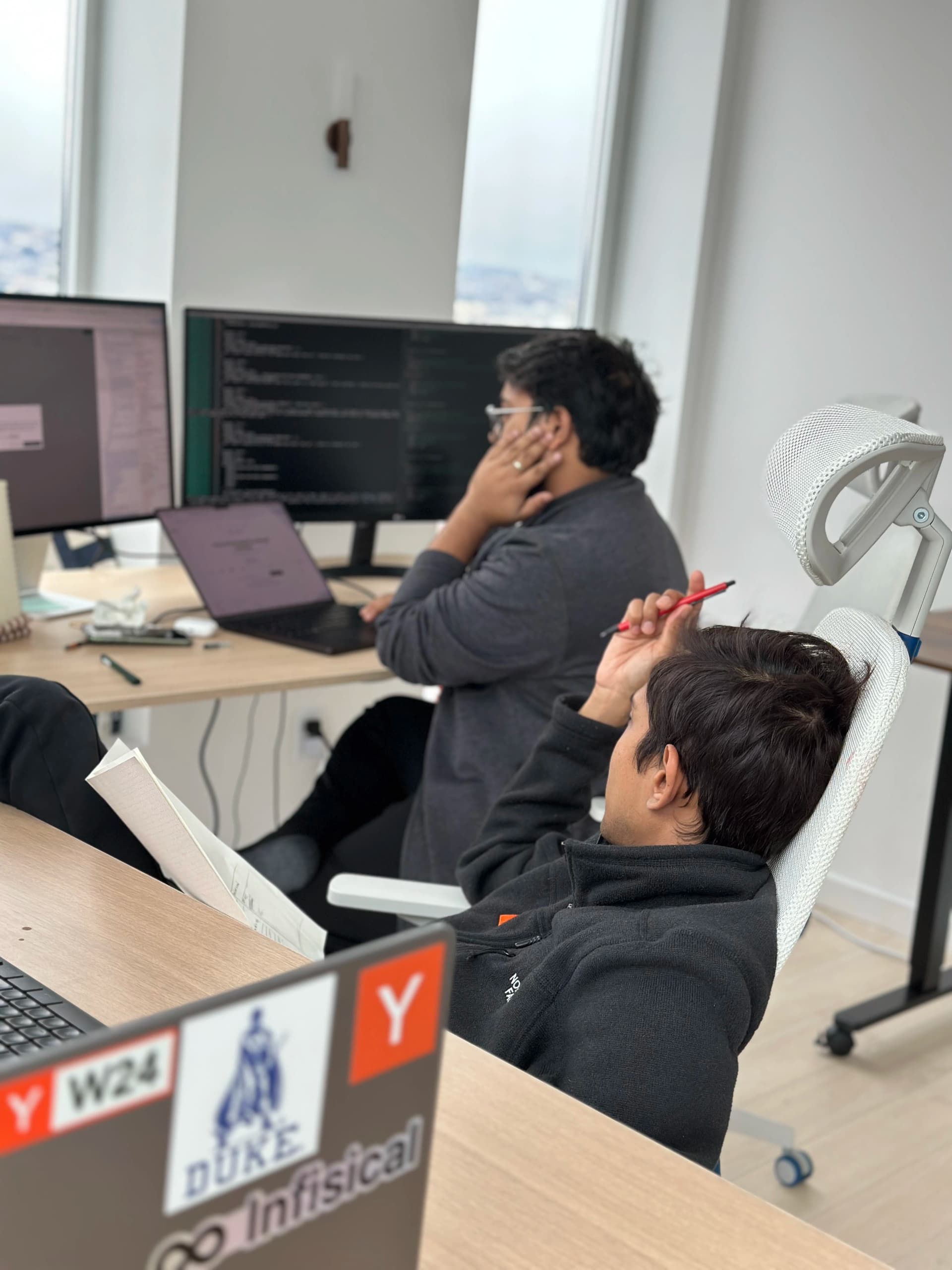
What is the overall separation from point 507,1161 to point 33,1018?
1.03 feet

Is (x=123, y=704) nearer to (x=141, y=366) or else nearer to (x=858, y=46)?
(x=141, y=366)

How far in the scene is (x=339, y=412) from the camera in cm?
251

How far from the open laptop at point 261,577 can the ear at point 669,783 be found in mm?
1086

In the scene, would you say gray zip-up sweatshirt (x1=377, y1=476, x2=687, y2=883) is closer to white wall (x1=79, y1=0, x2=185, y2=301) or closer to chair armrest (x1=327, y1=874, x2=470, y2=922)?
chair armrest (x1=327, y1=874, x2=470, y2=922)

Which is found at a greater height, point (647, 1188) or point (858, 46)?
point (858, 46)

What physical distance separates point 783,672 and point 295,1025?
79 centimetres

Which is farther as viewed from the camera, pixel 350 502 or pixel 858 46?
pixel 858 46

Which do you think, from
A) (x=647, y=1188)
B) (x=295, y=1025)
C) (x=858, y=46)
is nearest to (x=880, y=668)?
(x=647, y=1188)

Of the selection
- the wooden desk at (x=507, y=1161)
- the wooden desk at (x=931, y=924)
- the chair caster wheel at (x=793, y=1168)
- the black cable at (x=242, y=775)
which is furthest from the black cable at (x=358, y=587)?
the wooden desk at (x=507, y=1161)

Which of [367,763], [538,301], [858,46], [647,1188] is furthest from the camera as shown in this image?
[538,301]

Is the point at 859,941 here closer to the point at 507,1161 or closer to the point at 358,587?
the point at 358,587

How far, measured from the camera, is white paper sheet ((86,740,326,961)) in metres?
1.09

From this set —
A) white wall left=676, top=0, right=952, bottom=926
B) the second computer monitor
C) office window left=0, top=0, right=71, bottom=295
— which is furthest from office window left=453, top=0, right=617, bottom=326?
office window left=0, top=0, right=71, bottom=295

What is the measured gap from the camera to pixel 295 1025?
454 millimetres
